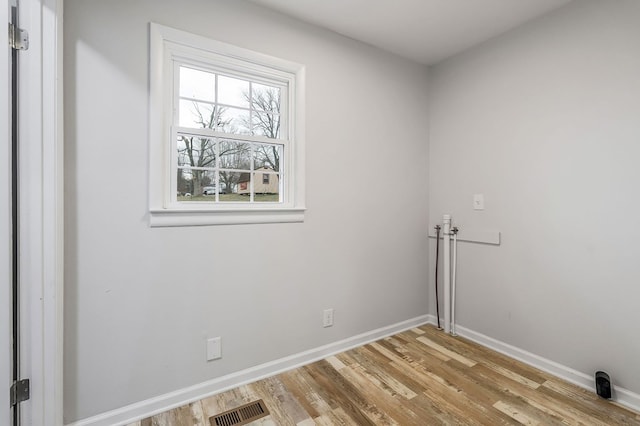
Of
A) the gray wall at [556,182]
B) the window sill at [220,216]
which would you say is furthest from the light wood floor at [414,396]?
the window sill at [220,216]

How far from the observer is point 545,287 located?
213 cm

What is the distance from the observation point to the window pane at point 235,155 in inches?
77.2

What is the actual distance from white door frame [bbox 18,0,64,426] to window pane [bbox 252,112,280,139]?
1.03 m

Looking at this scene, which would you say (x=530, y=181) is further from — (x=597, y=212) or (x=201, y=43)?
(x=201, y=43)

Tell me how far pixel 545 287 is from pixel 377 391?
139 cm

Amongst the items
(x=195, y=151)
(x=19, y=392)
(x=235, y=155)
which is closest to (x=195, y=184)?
(x=195, y=151)

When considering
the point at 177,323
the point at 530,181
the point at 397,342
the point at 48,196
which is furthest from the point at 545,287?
the point at 48,196

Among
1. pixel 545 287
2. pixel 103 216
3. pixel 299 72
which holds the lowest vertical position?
pixel 545 287

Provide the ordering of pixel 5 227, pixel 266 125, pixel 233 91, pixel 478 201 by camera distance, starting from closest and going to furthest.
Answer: pixel 5 227
pixel 233 91
pixel 266 125
pixel 478 201

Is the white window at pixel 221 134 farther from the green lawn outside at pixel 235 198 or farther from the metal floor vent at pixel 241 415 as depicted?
the metal floor vent at pixel 241 415

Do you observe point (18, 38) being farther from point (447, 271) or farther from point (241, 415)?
point (447, 271)

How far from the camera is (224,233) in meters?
1.90

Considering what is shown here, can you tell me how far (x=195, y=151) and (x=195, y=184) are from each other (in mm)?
205

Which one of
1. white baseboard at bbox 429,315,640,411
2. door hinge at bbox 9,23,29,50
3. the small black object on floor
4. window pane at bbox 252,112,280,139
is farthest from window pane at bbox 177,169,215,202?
the small black object on floor
